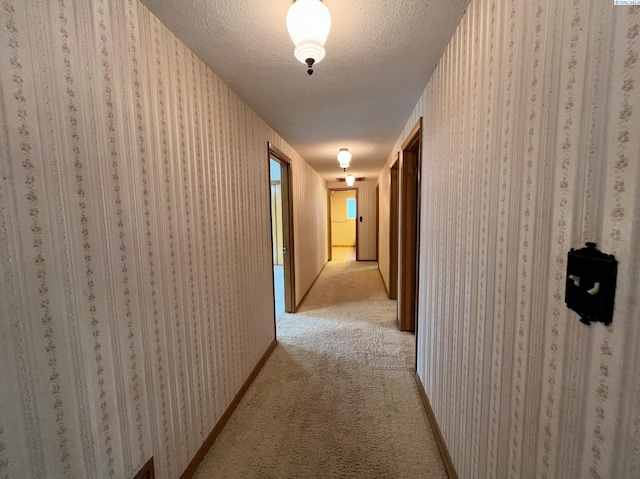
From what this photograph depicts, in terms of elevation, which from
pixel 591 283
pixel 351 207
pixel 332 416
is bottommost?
pixel 332 416

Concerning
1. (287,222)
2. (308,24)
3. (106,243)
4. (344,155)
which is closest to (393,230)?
(344,155)

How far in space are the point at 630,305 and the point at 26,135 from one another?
1510mm

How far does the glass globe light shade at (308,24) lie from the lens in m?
0.97

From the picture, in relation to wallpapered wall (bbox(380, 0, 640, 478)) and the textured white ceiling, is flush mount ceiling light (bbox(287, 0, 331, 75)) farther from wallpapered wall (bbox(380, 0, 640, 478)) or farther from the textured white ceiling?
wallpapered wall (bbox(380, 0, 640, 478))

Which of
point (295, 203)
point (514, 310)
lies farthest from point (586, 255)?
point (295, 203)

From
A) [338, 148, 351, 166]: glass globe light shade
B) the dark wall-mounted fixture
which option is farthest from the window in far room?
the dark wall-mounted fixture

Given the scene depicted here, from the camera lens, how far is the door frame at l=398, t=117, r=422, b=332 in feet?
9.04

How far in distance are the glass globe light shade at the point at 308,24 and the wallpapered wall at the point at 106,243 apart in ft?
2.28

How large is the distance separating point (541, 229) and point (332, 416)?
1.75 m

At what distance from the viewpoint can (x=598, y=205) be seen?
548 mm

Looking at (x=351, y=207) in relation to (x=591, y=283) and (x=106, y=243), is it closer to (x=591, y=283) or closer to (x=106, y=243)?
(x=106, y=243)

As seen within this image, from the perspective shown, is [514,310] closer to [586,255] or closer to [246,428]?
[586,255]

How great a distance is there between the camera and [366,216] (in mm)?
7262

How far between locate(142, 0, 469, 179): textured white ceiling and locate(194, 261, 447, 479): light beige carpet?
2.30 metres
